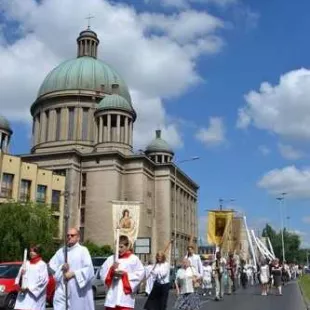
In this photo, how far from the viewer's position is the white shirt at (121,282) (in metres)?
7.46

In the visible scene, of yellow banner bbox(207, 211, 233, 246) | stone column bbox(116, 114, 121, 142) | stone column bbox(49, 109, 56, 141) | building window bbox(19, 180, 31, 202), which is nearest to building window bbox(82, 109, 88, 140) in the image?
stone column bbox(49, 109, 56, 141)

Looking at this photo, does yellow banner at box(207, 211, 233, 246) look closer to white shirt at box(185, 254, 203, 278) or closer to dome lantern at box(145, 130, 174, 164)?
white shirt at box(185, 254, 203, 278)

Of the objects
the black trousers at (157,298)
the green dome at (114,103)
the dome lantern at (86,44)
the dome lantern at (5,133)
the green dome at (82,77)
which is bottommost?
the black trousers at (157,298)

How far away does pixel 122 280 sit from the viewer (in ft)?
24.6

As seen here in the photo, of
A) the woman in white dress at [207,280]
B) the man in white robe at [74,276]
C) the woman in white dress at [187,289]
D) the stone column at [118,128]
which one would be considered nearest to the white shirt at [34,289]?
the man in white robe at [74,276]

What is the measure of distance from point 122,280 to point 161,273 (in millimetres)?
6043

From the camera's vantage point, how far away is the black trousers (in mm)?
12906

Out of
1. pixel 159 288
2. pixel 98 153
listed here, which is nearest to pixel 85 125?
pixel 98 153

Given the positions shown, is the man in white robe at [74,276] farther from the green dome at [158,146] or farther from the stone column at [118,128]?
the green dome at [158,146]

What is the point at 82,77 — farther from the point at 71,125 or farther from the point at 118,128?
the point at 118,128

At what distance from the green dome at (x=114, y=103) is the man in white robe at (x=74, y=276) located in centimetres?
7077

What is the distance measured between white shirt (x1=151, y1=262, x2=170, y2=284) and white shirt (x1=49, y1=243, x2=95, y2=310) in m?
5.94

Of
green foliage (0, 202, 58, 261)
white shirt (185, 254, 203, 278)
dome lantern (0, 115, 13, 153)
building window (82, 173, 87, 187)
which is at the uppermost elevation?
dome lantern (0, 115, 13, 153)

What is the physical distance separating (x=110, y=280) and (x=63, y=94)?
75990 mm
